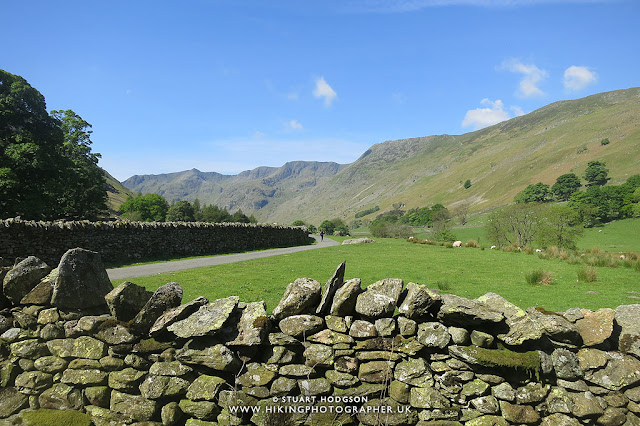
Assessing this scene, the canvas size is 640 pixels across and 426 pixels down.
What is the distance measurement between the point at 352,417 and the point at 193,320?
2873 millimetres

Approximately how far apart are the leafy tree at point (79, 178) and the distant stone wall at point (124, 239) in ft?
39.4

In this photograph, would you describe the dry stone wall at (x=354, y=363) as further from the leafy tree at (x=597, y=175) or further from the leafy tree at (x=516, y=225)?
the leafy tree at (x=597, y=175)

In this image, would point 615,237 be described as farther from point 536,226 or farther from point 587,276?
point 587,276

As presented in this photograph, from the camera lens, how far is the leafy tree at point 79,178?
28906 mm

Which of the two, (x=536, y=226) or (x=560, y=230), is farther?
(x=536, y=226)

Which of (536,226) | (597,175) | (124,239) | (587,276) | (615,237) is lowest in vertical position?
(615,237)

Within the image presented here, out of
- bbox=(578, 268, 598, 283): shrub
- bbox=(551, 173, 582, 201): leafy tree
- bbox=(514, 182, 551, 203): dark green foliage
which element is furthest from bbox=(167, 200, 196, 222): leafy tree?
bbox=(551, 173, 582, 201): leafy tree

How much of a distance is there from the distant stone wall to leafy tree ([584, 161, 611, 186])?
A: 11658 centimetres

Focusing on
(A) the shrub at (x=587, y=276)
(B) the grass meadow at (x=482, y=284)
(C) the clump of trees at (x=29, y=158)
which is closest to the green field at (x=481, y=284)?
(B) the grass meadow at (x=482, y=284)

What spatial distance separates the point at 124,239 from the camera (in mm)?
19281

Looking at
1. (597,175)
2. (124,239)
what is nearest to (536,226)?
(124,239)

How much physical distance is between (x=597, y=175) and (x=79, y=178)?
132178mm

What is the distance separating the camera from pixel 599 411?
4.55 meters

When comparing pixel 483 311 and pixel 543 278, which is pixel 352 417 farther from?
pixel 543 278
